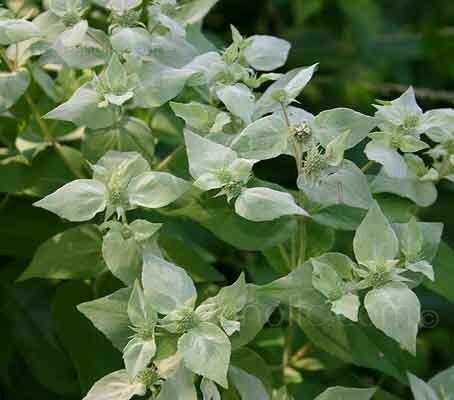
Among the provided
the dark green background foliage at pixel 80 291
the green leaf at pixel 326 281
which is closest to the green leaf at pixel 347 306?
the green leaf at pixel 326 281

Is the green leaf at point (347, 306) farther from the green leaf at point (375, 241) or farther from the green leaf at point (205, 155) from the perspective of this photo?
the green leaf at point (205, 155)

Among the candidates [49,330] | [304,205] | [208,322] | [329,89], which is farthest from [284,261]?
[329,89]

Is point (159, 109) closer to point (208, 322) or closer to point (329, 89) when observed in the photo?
point (208, 322)

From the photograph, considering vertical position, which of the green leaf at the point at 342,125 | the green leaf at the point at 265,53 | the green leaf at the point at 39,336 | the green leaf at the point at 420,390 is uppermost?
the green leaf at the point at 342,125

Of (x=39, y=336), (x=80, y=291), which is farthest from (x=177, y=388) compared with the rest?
(x=39, y=336)

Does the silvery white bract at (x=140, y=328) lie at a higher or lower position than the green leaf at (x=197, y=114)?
lower

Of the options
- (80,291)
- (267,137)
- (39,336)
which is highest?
(267,137)

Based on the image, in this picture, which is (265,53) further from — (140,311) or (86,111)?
(140,311)
